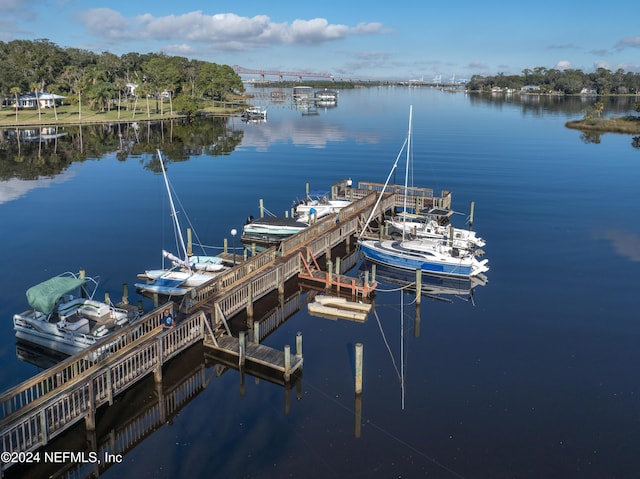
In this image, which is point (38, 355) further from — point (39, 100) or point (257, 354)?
point (39, 100)

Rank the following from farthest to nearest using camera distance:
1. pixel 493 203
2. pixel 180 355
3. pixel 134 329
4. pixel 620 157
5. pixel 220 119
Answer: pixel 220 119 < pixel 620 157 < pixel 493 203 < pixel 180 355 < pixel 134 329

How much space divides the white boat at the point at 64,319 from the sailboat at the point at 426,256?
751 inches

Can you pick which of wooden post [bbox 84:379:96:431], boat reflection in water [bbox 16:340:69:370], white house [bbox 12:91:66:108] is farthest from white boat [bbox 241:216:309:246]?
white house [bbox 12:91:66:108]

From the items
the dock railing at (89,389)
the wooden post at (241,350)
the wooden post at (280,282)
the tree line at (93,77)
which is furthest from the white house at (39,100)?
the wooden post at (241,350)

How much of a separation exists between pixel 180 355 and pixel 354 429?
9714 mm

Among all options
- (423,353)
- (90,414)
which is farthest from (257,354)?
(423,353)

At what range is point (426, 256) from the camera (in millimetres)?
38125

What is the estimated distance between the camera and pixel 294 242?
1492 inches

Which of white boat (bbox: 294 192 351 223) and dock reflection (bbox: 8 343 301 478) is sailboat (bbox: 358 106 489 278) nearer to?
white boat (bbox: 294 192 351 223)

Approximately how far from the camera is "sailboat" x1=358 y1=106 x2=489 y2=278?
37.3 meters

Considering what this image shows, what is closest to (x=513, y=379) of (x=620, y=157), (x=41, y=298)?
(x=41, y=298)

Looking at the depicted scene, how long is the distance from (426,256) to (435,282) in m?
1.96

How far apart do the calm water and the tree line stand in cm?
8499

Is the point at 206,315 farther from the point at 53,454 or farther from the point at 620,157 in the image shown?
the point at 620,157
